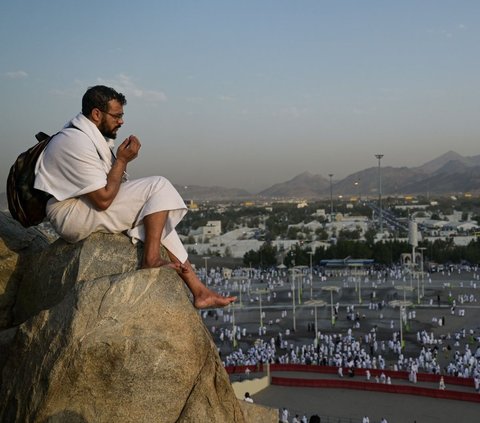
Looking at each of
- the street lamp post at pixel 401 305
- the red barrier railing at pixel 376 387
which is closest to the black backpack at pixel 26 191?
the red barrier railing at pixel 376 387

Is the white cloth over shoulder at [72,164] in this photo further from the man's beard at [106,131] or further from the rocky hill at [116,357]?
the rocky hill at [116,357]

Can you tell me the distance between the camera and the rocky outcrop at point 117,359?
10.8 ft

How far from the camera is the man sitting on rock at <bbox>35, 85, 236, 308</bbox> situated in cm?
360

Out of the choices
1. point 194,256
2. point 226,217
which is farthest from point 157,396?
point 226,217

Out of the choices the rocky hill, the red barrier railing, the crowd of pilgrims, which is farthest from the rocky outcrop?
the crowd of pilgrims

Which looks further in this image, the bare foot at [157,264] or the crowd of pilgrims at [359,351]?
the crowd of pilgrims at [359,351]

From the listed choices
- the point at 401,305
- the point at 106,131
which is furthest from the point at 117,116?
the point at 401,305

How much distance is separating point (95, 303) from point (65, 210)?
0.65 m

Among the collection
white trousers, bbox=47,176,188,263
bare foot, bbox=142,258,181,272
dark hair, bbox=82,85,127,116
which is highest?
dark hair, bbox=82,85,127,116

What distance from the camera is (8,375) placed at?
Answer: 3.59 meters

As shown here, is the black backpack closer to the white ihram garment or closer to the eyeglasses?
the white ihram garment

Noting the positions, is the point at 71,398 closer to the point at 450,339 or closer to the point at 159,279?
the point at 159,279

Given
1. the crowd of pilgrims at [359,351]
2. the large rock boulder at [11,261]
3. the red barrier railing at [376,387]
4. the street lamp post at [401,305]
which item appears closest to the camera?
the large rock boulder at [11,261]

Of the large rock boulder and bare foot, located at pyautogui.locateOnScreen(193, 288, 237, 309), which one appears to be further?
the large rock boulder
